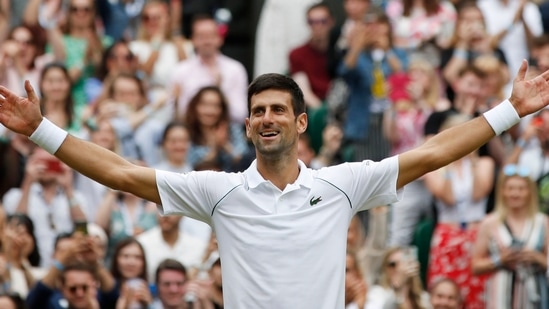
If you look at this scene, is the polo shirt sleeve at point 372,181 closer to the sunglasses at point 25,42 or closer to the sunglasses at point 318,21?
the sunglasses at point 25,42

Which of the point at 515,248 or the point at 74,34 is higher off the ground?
the point at 74,34

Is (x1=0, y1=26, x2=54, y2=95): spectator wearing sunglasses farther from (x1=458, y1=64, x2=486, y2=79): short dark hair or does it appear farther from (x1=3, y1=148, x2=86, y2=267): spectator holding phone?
(x1=458, y1=64, x2=486, y2=79): short dark hair

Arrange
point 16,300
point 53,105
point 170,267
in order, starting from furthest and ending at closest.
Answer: point 53,105 → point 170,267 → point 16,300

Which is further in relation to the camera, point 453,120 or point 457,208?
point 453,120

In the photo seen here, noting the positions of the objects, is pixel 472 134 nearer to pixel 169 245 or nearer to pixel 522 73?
pixel 522 73

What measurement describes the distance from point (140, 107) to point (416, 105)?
255 cm

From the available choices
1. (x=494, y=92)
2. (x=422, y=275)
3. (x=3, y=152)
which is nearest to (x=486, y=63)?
(x=494, y=92)

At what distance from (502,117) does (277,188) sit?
1.15m

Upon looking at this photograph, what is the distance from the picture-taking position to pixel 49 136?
7438 mm

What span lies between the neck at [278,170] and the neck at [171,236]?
15.9 feet

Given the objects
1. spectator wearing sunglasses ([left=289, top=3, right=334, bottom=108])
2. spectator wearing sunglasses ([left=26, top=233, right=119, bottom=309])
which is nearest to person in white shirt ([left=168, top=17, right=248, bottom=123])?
spectator wearing sunglasses ([left=289, top=3, right=334, bottom=108])

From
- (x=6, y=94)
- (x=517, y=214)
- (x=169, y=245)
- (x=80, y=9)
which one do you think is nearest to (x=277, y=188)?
(x=6, y=94)

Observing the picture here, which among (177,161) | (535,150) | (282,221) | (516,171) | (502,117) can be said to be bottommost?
(282,221)

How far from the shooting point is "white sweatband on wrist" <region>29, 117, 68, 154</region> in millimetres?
7438
